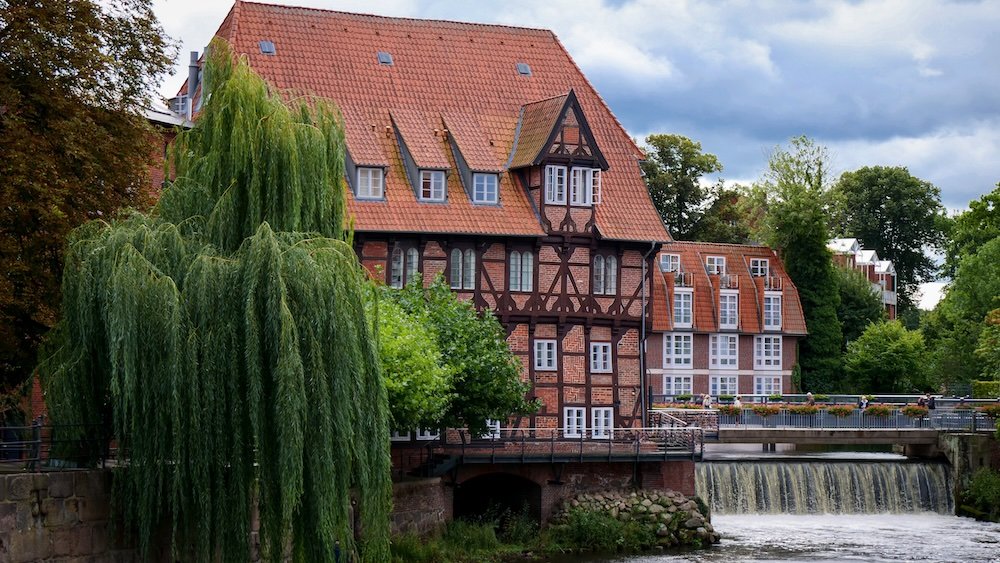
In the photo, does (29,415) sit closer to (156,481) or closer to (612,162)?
(156,481)

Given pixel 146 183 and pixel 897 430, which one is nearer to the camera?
pixel 146 183

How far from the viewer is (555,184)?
47969 mm

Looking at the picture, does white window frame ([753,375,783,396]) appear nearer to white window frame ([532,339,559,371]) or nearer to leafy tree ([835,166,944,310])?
white window frame ([532,339,559,371])

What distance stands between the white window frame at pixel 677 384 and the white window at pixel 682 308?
201cm

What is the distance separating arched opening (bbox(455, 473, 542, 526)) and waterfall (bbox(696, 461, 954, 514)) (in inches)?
284

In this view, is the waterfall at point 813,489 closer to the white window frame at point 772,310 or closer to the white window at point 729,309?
the white window at point 729,309

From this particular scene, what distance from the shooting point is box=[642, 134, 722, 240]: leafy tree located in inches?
3091

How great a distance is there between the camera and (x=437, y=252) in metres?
46.7

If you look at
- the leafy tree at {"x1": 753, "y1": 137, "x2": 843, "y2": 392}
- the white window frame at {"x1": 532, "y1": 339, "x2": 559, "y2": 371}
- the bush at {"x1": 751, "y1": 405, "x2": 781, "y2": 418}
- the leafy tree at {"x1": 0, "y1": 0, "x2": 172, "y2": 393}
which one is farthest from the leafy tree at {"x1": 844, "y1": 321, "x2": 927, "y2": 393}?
the leafy tree at {"x1": 0, "y1": 0, "x2": 172, "y2": 393}

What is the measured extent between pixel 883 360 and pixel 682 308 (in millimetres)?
9753

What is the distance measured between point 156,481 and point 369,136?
22.4 m

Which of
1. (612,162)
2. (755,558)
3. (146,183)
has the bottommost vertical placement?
(755,558)

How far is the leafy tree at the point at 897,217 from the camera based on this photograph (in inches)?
3708

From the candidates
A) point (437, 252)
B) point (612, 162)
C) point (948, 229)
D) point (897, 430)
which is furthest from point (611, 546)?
point (948, 229)
